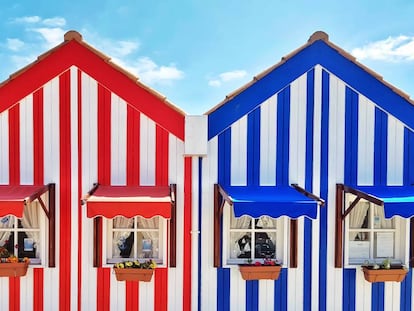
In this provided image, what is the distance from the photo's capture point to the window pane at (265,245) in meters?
7.75

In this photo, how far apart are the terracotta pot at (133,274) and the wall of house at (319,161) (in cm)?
163

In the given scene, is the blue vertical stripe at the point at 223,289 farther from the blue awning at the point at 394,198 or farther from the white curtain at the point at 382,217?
the white curtain at the point at 382,217

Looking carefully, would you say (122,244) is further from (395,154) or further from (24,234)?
(395,154)

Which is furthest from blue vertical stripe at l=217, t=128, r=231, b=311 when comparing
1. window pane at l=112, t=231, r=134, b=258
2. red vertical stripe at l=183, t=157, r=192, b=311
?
window pane at l=112, t=231, r=134, b=258

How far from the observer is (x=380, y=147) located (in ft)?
25.2

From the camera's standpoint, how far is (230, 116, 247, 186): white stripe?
7570mm

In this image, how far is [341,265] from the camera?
7.58 m

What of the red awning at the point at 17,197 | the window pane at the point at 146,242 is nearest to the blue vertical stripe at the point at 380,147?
the window pane at the point at 146,242

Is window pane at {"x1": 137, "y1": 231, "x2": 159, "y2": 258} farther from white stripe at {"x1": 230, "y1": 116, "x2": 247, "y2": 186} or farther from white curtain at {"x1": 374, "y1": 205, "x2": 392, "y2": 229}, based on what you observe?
white curtain at {"x1": 374, "y1": 205, "x2": 392, "y2": 229}

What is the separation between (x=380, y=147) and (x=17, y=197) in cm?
821

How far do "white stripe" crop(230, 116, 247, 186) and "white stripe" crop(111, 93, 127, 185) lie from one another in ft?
8.38

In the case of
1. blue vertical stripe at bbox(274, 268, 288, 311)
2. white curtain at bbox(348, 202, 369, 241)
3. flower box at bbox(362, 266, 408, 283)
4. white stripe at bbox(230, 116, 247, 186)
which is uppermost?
white stripe at bbox(230, 116, 247, 186)

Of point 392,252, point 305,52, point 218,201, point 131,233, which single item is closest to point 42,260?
point 131,233

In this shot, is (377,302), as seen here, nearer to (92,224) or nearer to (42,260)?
(92,224)
